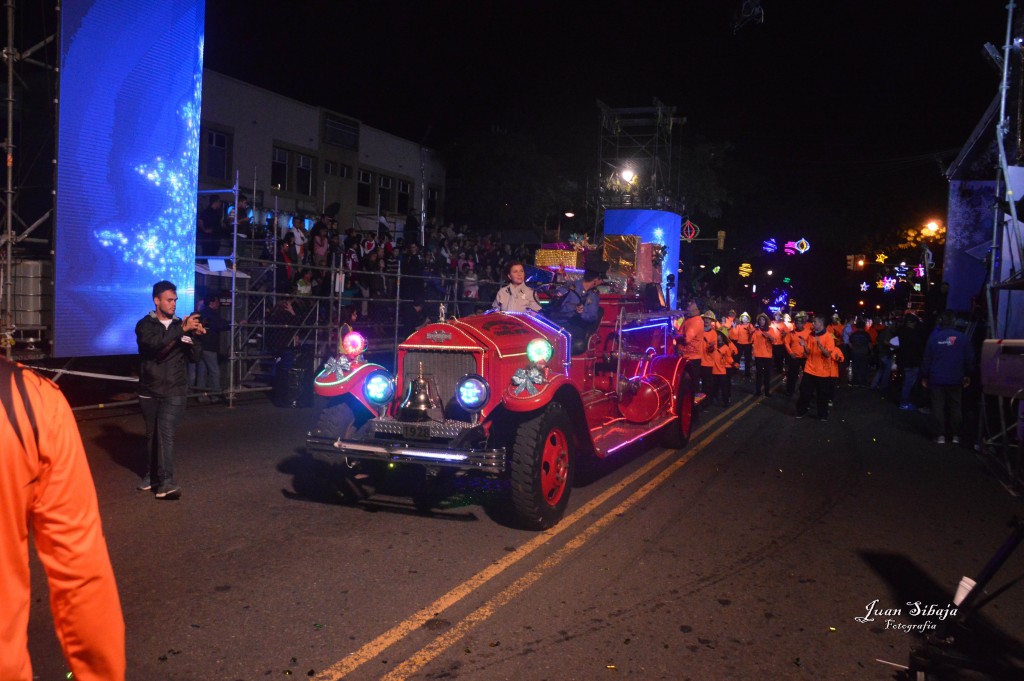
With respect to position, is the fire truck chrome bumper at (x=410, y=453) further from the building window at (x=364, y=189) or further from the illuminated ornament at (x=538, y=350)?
the building window at (x=364, y=189)

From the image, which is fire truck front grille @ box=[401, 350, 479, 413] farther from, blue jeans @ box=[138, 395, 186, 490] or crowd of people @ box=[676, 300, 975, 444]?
crowd of people @ box=[676, 300, 975, 444]

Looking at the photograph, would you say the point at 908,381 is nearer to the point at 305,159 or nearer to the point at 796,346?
the point at 796,346

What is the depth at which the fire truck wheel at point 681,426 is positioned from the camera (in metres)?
9.82

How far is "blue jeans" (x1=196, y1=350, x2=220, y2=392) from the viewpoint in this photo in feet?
41.4

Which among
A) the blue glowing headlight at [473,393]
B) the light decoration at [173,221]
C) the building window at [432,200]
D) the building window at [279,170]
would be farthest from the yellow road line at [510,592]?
the building window at [432,200]

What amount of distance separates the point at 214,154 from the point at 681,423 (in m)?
17.9

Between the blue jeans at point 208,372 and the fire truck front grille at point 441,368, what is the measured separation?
6.81 metres

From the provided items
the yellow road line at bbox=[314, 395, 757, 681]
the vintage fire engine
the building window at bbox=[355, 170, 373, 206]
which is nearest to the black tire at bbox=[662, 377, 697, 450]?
the vintage fire engine

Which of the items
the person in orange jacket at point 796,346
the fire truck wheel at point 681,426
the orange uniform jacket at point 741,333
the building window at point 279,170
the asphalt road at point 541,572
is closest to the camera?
the asphalt road at point 541,572

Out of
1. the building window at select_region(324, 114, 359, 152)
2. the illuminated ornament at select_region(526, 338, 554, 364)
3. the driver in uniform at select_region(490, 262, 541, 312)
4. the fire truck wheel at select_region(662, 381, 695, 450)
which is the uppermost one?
the building window at select_region(324, 114, 359, 152)

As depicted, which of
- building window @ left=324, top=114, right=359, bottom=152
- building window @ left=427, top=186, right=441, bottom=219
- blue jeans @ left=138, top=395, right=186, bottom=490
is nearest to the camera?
blue jeans @ left=138, top=395, right=186, bottom=490

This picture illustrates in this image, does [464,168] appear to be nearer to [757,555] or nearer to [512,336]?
[512,336]

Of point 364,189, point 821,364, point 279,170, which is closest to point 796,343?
point 821,364

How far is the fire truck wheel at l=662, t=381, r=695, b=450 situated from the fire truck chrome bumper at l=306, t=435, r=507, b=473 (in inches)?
178
